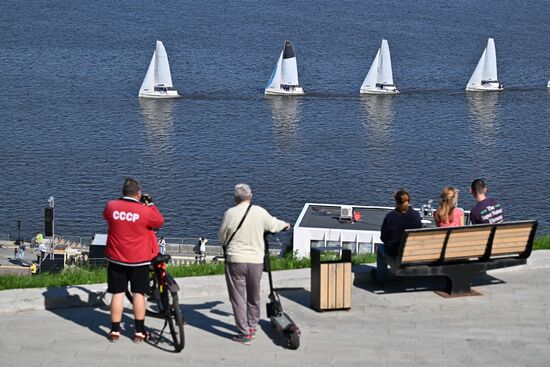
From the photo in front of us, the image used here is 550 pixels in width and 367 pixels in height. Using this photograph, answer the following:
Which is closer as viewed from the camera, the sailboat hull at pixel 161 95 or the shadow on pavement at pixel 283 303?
the shadow on pavement at pixel 283 303

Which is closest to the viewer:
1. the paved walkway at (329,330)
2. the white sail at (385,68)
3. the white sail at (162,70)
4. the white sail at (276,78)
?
the paved walkway at (329,330)

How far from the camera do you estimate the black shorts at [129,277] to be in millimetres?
9808

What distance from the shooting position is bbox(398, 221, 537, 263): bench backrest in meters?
11.3

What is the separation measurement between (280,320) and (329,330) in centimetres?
65

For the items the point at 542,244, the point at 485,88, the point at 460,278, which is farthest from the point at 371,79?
the point at 460,278

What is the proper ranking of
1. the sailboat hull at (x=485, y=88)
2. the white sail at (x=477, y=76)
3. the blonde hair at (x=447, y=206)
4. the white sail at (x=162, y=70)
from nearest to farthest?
the blonde hair at (x=447, y=206) → the white sail at (x=162, y=70) → the sailboat hull at (x=485, y=88) → the white sail at (x=477, y=76)

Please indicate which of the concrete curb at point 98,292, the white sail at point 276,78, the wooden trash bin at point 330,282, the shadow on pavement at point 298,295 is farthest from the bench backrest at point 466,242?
the white sail at point 276,78

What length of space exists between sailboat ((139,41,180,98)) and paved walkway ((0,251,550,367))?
7209 cm

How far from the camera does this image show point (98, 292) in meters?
11.2

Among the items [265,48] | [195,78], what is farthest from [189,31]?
[195,78]

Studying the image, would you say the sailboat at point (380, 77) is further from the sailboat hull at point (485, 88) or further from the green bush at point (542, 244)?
the green bush at point (542, 244)

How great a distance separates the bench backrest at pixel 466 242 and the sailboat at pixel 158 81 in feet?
237

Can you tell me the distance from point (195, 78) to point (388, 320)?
78.5 metres

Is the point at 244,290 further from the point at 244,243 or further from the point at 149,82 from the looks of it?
the point at 149,82
